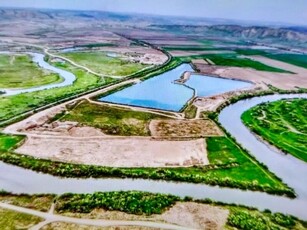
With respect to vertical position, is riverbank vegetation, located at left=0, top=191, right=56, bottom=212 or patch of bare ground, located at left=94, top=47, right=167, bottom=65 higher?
riverbank vegetation, located at left=0, top=191, right=56, bottom=212

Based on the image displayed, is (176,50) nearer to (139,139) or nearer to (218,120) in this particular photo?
(218,120)

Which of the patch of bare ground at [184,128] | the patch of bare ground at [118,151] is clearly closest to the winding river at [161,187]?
the patch of bare ground at [118,151]

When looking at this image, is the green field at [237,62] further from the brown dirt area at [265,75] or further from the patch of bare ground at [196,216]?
the patch of bare ground at [196,216]

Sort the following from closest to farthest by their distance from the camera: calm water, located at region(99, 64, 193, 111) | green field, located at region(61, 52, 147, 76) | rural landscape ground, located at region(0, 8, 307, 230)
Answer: rural landscape ground, located at region(0, 8, 307, 230)
calm water, located at region(99, 64, 193, 111)
green field, located at region(61, 52, 147, 76)

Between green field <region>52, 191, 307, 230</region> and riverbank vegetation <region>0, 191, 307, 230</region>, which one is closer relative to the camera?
riverbank vegetation <region>0, 191, 307, 230</region>

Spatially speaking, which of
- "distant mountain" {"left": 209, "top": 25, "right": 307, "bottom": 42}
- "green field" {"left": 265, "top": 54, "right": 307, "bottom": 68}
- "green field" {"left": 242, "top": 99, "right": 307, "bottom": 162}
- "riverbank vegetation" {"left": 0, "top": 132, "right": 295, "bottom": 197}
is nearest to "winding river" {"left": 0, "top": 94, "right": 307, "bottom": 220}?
"riverbank vegetation" {"left": 0, "top": 132, "right": 295, "bottom": 197}

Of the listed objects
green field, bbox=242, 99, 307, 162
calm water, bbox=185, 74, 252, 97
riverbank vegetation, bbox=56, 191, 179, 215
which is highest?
green field, bbox=242, 99, 307, 162

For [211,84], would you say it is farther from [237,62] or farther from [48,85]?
[237,62]

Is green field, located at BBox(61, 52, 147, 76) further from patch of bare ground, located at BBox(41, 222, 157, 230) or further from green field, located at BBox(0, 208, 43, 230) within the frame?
patch of bare ground, located at BBox(41, 222, 157, 230)

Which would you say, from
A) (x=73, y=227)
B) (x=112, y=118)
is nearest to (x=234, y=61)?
(x=112, y=118)
